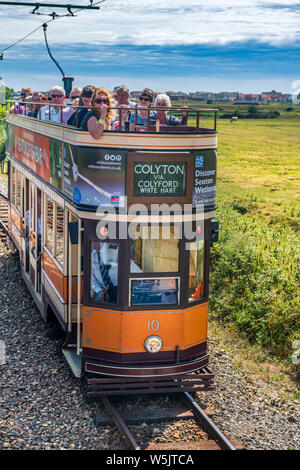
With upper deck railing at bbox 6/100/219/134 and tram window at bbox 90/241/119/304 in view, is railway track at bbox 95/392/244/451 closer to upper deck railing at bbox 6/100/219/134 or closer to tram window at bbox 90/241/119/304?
tram window at bbox 90/241/119/304

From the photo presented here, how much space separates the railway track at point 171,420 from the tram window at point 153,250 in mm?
1643

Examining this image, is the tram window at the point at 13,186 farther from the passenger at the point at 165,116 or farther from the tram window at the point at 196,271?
the tram window at the point at 196,271

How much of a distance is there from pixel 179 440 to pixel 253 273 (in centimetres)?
615

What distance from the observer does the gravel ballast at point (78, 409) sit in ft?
23.6

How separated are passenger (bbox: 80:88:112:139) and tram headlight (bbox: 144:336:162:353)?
2422 millimetres

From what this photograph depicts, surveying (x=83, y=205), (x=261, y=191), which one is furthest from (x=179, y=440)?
(x=261, y=191)

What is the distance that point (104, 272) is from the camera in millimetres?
7805

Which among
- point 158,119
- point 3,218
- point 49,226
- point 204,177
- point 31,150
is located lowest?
point 3,218

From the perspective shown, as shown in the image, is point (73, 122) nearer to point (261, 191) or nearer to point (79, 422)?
point (79, 422)

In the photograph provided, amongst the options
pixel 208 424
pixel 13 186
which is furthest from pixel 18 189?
pixel 208 424

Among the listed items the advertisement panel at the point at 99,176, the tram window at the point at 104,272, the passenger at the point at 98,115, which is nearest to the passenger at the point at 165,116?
the passenger at the point at 98,115

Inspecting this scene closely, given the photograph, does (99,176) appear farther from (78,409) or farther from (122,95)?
(78,409)

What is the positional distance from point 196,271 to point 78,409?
216 centimetres

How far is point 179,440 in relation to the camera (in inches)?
283
